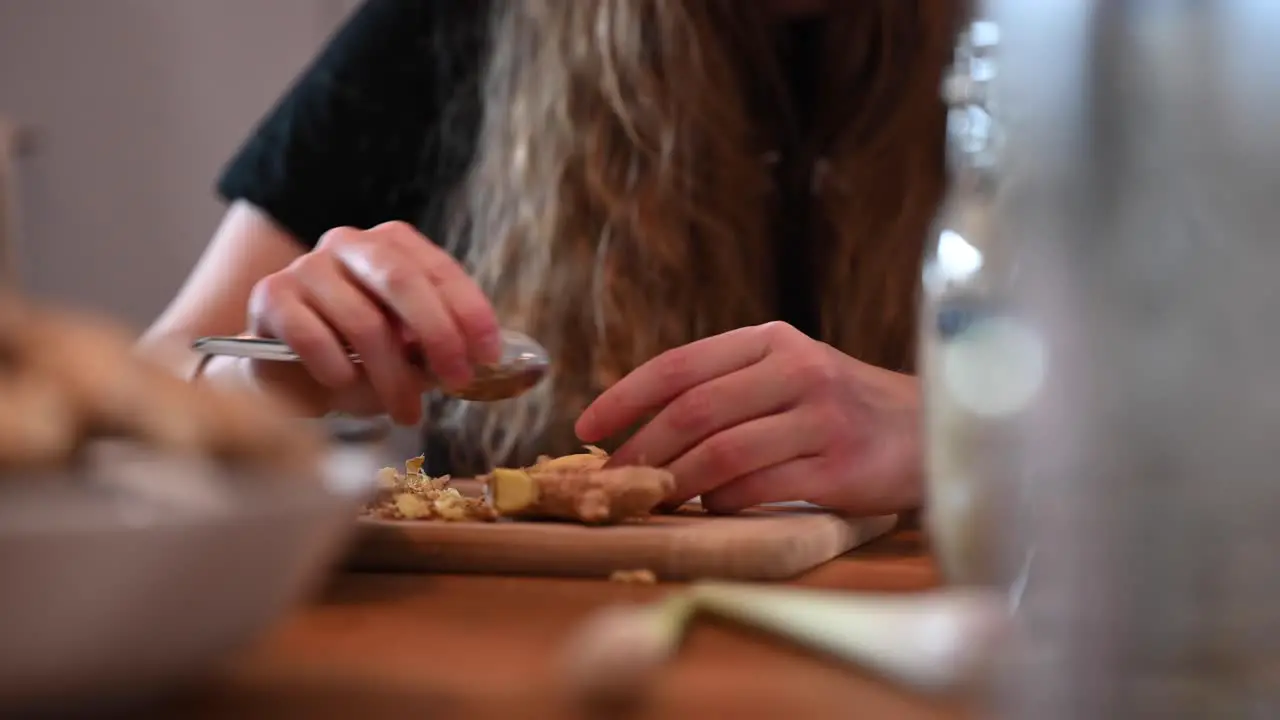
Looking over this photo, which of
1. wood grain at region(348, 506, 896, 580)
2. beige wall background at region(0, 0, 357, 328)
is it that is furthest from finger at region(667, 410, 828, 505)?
beige wall background at region(0, 0, 357, 328)

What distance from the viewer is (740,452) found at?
69cm

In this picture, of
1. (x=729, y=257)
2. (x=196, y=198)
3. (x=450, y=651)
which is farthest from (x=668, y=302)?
(x=196, y=198)

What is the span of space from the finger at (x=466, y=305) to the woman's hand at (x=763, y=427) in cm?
8

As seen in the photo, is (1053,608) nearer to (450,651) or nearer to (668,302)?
(450,651)

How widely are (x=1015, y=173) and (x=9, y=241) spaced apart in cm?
241

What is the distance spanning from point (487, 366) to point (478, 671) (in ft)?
1.40

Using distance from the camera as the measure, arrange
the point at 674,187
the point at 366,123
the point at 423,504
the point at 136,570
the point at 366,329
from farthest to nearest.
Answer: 1. the point at 366,123
2. the point at 674,187
3. the point at 366,329
4. the point at 423,504
5. the point at 136,570

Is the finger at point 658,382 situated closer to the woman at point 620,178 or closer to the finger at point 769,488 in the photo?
the finger at point 769,488

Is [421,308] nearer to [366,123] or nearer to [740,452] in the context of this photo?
[740,452]

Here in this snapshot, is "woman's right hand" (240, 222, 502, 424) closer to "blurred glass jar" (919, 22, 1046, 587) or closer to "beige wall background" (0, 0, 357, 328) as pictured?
"blurred glass jar" (919, 22, 1046, 587)

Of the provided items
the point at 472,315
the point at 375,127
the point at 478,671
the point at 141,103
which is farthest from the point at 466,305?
the point at 141,103

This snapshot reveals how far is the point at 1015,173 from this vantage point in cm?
30

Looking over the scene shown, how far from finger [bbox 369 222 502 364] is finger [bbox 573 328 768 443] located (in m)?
0.07

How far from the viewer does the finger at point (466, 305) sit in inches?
28.1
